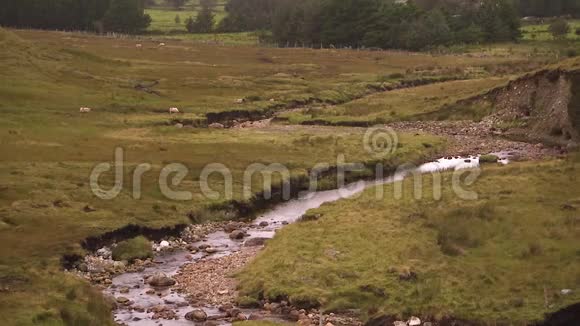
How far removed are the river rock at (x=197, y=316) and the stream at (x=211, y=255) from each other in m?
0.26

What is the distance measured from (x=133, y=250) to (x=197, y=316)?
10.5 metres

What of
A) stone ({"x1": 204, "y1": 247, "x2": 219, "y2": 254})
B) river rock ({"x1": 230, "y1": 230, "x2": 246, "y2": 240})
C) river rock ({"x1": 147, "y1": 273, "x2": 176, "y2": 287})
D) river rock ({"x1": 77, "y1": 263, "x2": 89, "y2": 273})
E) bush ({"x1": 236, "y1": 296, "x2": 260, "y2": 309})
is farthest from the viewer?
river rock ({"x1": 230, "y1": 230, "x2": 246, "y2": 240})

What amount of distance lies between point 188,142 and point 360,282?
39474 millimetres

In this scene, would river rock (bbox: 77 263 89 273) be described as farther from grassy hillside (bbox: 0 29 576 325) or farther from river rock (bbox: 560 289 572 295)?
river rock (bbox: 560 289 572 295)

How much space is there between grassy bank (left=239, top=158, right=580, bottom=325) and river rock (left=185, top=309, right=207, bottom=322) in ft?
11.4

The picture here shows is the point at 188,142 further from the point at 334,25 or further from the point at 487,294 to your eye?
the point at 334,25

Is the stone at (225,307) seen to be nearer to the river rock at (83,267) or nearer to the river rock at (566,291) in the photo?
the river rock at (83,267)

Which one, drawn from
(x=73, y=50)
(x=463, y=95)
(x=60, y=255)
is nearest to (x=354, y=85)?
(x=463, y=95)

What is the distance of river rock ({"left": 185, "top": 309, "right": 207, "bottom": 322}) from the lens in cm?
3362

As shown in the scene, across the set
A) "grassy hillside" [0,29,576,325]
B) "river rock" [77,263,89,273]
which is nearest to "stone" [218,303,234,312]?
"grassy hillside" [0,29,576,325]

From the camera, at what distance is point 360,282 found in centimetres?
3581

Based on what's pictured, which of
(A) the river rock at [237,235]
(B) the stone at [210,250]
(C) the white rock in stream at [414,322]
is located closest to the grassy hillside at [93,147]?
(A) the river rock at [237,235]

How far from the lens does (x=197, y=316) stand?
33.6 meters

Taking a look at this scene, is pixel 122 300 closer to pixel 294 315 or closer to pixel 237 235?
pixel 294 315
